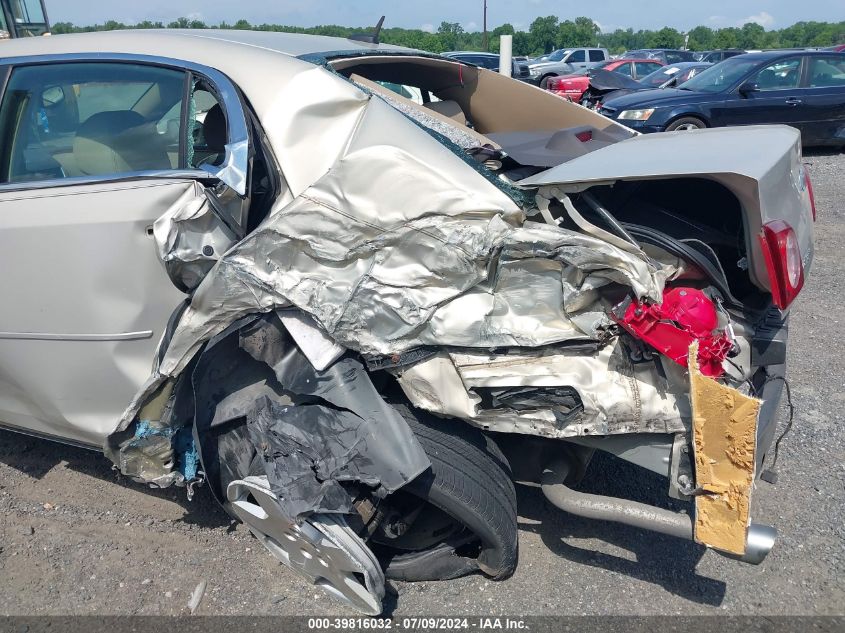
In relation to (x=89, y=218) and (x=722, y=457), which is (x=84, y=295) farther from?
(x=722, y=457)

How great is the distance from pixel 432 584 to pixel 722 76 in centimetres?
1011

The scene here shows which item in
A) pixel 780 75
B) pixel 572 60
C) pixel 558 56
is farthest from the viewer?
pixel 558 56

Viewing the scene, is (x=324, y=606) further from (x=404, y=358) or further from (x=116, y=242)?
(x=116, y=242)

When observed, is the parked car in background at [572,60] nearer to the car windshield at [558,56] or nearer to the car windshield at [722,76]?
the car windshield at [558,56]

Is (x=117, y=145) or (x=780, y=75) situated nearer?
(x=117, y=145)

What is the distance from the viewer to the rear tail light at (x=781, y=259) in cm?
194

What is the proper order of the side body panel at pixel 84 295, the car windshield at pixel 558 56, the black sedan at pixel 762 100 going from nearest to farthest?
1. the side body panel at pixel 84 295
2. the black sedan at pixel 762 100
3. the car windshield at pixel 558 56

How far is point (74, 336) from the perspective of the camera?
2.46 metres

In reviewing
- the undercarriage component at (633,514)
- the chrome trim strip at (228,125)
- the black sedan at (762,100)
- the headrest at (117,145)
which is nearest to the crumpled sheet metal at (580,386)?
the undercarriage component at (633,514)

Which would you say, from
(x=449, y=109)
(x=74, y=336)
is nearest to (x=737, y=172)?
(x=449, y=109)

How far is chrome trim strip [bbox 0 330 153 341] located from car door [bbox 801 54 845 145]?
10.2 meters

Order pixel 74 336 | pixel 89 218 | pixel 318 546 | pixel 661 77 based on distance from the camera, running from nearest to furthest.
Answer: pixel 318 546, pixel 89 218, pixel 74 336, pixel 661 77

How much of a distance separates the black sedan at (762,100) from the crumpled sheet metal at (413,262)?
857 centimetres

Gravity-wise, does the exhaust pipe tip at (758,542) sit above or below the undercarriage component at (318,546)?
above
